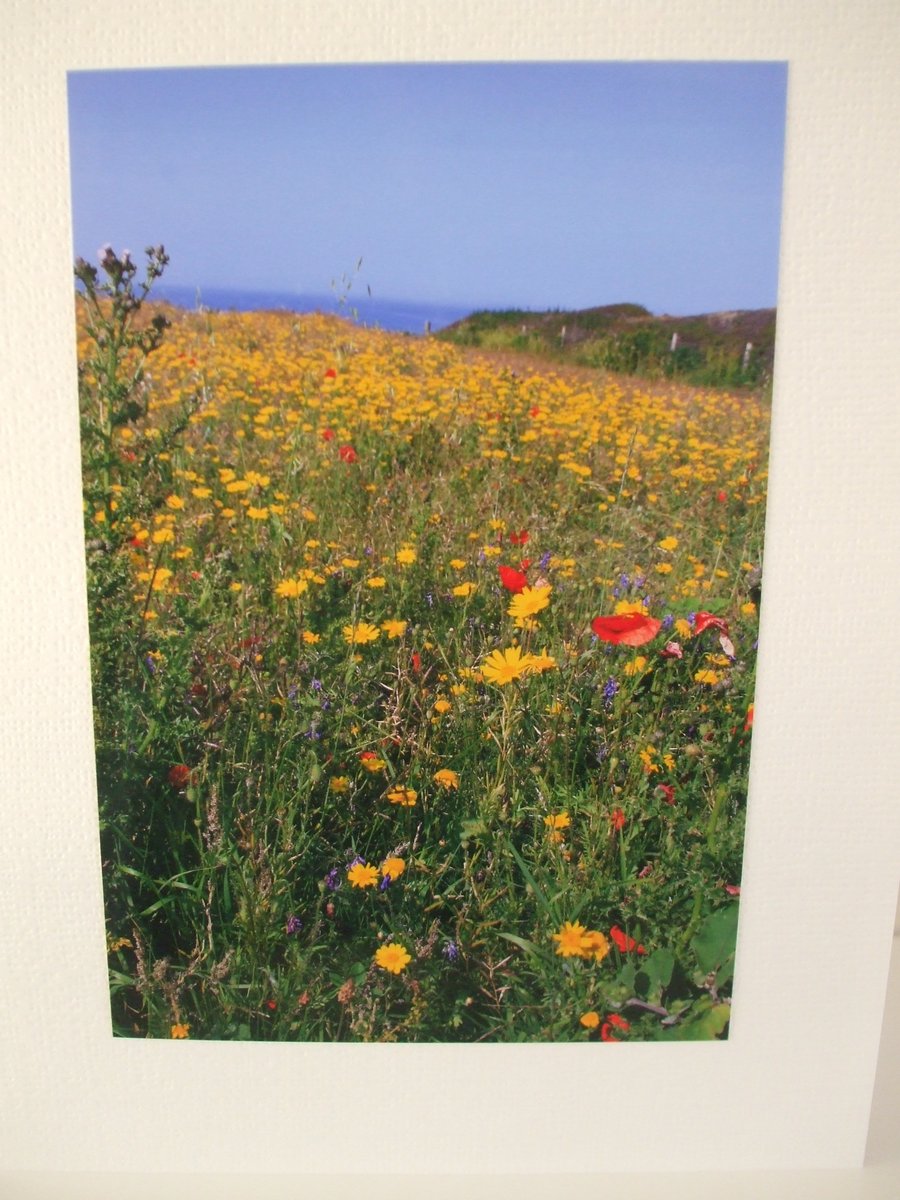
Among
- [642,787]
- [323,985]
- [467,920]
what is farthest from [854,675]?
Result: [323,985]

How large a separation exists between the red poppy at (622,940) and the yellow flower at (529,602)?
50 centimetres

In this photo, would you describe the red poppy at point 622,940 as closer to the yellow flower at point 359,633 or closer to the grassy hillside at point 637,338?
the yellow flower at point 359,633

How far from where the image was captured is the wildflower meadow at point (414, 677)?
4.55ft

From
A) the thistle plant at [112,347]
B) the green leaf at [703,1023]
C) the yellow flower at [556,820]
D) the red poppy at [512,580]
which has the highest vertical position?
the thistle plant at [112,347]

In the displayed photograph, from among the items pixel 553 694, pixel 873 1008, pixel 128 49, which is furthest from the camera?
pixel 873 1008

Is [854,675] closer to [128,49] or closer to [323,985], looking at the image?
[323,985]

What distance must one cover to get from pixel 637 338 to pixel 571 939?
0.88 m

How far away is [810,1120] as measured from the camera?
1582 millimetres

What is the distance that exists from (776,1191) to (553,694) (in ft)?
2.93

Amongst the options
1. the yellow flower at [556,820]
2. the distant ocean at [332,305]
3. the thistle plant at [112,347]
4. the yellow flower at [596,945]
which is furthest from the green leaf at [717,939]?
the thistle plant at [112,347]

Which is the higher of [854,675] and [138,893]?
[854,675]

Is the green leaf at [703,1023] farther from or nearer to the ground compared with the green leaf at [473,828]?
nearer to the ground

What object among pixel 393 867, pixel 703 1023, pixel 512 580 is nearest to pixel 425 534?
pixel 512 580

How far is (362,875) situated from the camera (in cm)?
146
